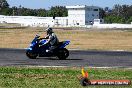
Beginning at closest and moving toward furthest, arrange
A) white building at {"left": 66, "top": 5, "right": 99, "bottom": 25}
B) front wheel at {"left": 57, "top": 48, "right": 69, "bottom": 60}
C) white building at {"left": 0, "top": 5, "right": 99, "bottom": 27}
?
1. front wheel at {"left": 57, "top": 48, "right": 69, "bottom": 60}
2. white building at {"left": 0, "top": 5, "right": 99, "bottom": 27}
3. white building at {"left": 66, "top": 5, "right": 99, "bottom": 25}

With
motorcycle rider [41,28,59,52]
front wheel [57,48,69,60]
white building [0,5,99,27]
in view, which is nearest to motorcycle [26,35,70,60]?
front wheel [57,48,69,60]

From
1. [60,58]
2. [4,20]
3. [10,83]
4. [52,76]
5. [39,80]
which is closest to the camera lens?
[10,83]

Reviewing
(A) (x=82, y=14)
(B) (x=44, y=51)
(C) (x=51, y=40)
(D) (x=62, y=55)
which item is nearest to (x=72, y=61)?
(D) (x=62, y=55)

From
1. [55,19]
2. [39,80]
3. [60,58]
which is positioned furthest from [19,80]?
[55,19]

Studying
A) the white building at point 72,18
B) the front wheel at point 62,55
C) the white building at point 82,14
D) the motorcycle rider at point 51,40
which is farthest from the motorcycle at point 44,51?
the white building at point 82,14

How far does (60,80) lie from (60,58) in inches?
409

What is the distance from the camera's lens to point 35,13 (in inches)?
7653

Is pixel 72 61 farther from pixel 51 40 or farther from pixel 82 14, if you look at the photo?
pixel 82 14

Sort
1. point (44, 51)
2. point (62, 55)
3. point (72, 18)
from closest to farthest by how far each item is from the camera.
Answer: point (62, 55) < point (44, 51) < point (72, 18)

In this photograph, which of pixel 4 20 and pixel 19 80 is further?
pixel 4 20

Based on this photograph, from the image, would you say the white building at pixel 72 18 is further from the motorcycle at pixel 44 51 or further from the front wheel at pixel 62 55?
the front wheel at pixel 62 55

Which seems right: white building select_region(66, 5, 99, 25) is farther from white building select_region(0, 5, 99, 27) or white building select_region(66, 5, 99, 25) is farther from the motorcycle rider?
the motorcycle rider

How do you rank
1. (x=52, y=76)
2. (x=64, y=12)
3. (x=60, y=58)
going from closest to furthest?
(x=52, y=76) → (x=60, y=58) → (x=64, y=12)

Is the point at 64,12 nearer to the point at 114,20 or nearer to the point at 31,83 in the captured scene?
the point at 114,20
